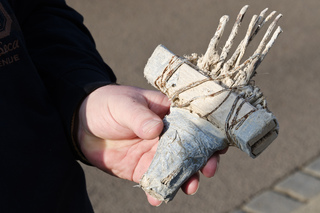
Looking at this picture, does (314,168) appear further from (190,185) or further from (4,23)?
(4,23)

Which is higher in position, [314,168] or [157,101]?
[157,101]

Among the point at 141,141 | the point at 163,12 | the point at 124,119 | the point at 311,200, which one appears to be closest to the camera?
the point at 124,119

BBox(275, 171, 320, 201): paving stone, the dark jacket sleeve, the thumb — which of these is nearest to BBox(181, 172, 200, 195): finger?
the thumb

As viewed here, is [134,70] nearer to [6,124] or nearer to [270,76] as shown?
[270,76]

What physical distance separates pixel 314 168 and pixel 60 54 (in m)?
2.42

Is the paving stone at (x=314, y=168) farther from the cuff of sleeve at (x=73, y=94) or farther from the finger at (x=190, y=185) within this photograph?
the cuff of sleeve at (x=73, y=94)

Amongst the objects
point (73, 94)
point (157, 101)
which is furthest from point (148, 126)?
point (73, 94)

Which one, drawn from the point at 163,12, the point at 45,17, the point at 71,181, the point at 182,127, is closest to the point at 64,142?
the point at 71,181

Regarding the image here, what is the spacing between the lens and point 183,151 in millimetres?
1844

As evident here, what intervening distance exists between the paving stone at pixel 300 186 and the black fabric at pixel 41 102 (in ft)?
6.24

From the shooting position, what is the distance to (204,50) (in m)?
5.02

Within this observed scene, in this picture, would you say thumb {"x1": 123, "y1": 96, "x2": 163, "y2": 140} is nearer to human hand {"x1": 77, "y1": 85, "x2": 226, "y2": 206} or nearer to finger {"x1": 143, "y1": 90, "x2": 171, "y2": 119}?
human hand {"x1": 77, "y1": 85, "x2": 226, "y2": 206}

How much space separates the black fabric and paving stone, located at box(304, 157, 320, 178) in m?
2.11

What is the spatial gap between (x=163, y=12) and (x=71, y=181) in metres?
4.09
